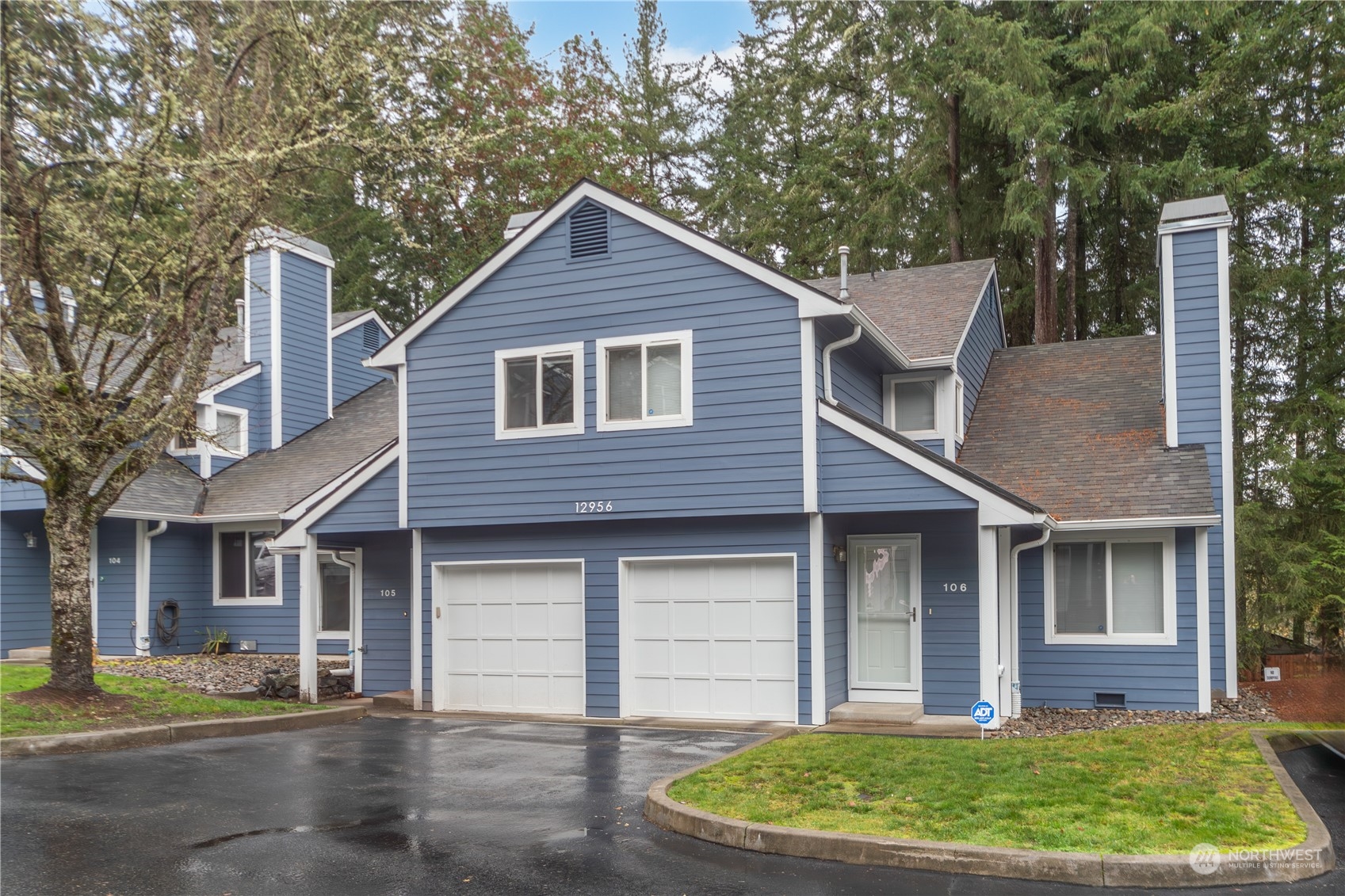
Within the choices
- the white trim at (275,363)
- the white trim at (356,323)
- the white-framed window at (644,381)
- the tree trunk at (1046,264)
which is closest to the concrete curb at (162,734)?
the white-framed window at (644,381)

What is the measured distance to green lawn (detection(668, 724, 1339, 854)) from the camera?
707 cm

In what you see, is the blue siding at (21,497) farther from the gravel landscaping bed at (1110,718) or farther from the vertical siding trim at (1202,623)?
the vertical siding trim at (1202,623)

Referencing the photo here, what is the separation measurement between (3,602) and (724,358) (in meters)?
15.3

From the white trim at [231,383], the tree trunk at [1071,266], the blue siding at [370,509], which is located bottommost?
the blue siding at [370,509]

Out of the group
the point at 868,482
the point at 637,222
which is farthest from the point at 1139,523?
the point at 637,222

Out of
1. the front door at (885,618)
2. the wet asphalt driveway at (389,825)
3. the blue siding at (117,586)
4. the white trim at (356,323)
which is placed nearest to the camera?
the wet asphalt driveway at (389,825)

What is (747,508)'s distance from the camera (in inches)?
527

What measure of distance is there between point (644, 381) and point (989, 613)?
5180 mm

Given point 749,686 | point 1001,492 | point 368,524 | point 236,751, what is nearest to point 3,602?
point 368,524

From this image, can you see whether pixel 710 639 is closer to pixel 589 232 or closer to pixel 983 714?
pixel 983 714

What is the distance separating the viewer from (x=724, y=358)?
13.6 m

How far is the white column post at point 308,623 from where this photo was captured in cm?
1576

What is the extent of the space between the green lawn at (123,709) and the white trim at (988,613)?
869 cm

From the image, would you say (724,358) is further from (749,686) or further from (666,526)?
(749,686)
